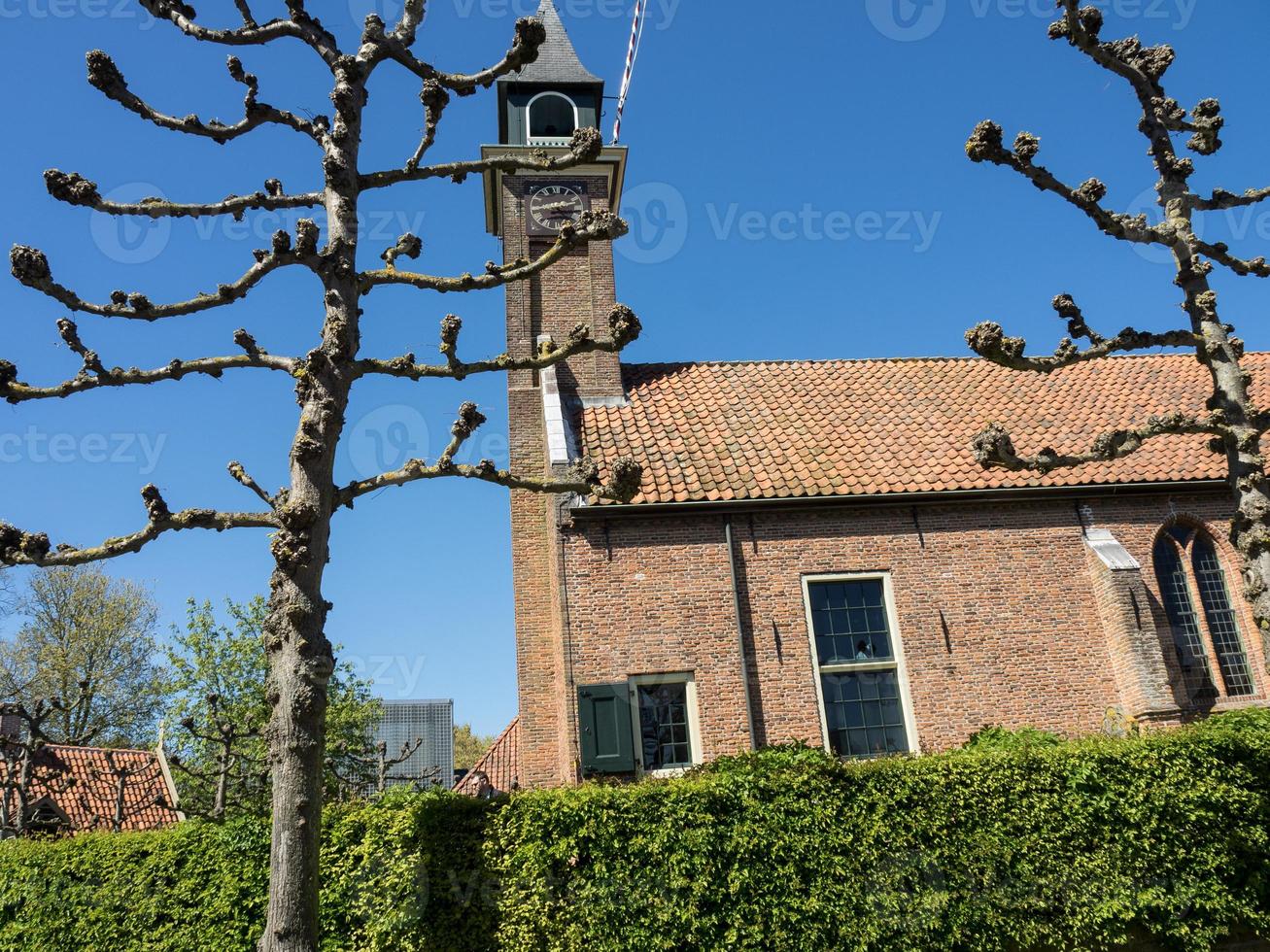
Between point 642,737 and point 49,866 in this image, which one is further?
point 642,737

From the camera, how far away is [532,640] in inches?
635

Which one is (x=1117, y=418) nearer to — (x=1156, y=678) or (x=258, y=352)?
(x=1156, y=678)

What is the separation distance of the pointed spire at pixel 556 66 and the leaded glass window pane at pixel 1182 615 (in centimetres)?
1565

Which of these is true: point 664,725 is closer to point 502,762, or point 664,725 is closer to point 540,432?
point 540,432

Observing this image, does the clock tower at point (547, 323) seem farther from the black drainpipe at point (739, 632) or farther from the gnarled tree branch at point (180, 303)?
the gnarled tree branch at point (180, 303)

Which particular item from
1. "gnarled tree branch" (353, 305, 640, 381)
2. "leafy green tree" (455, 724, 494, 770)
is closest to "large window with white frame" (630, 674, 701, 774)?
"gnarled tree branch" (353, 305, 640, 381)

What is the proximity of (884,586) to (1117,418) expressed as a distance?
268 inches

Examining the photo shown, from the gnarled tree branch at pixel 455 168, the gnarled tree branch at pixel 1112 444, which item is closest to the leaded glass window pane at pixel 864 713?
the gnarled tree branch at pixel 1112 444

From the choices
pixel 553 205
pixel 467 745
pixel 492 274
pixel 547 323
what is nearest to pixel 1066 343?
pixel 492 274

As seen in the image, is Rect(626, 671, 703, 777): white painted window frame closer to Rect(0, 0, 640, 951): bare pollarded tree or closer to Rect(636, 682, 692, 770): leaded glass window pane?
Rect(636, 682, 692, 770): leaded glass window pane

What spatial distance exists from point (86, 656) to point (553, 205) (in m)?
27.5

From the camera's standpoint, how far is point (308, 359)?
26.4 ft

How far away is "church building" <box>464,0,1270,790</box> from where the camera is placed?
1441 centimetres

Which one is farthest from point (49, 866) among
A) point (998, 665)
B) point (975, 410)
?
point (975, 410)
